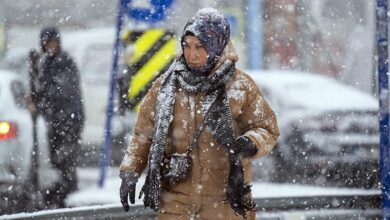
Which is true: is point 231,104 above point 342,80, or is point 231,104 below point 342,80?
above

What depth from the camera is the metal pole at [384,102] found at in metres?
6.15

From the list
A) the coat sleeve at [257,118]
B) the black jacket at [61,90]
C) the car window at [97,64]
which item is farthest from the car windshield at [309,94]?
the coat sleeve at [257,118]

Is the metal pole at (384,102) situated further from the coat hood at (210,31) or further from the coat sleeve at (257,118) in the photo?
the coat hood at (210,31)

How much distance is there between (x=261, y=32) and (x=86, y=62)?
6.22 metres

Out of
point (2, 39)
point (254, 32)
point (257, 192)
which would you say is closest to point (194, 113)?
point (257, 192)

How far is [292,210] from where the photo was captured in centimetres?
642

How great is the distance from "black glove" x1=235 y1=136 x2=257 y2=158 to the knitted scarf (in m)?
0.03

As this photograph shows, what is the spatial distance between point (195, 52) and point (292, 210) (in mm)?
1796

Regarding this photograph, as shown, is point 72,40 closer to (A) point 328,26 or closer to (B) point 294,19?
(B) point 294,19

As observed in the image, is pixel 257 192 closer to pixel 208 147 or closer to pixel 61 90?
pixel 208 147

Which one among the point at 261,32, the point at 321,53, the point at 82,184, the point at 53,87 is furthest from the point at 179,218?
the point at 321,53

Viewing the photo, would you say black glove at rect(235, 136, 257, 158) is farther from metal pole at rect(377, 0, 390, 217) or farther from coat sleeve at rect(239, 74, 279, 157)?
metal pole at rect(377, 0, 390, 217)

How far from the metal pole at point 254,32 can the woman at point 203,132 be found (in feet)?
44.1

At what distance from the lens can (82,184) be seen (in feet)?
38.8
